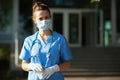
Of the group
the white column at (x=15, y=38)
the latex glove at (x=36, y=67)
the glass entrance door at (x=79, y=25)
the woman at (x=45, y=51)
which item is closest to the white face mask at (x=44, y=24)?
the woman at (x=45, y=51)

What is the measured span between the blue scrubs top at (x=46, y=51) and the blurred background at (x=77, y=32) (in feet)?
51.8

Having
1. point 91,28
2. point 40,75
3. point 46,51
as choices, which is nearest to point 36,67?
point 40,75

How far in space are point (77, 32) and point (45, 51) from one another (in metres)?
25.0

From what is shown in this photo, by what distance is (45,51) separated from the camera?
13.5 feet

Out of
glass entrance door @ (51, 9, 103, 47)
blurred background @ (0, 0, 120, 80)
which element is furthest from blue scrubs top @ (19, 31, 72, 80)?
glass entrance door @ (51, 9, 103, 47)

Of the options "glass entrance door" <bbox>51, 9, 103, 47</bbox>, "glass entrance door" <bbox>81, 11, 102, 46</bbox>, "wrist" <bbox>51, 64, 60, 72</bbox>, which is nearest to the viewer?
"wrist" <bbox>51, 64, 60, 72</bbox>

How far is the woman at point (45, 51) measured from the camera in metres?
4.11

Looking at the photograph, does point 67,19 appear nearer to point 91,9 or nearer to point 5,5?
point 91,9

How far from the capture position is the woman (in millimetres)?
4109

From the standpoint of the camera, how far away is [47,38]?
4207 mm

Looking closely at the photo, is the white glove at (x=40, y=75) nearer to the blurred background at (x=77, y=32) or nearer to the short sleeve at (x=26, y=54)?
the short sleeve at (x=26, y=54)

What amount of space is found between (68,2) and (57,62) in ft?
79.2

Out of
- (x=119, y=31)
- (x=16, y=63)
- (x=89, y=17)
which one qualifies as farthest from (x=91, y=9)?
(x=16, y=63)

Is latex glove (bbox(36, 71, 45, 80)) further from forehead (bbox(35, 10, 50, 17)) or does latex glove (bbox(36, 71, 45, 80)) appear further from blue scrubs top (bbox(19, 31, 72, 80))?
forehead (bbox(35, 10, 50, 17))
